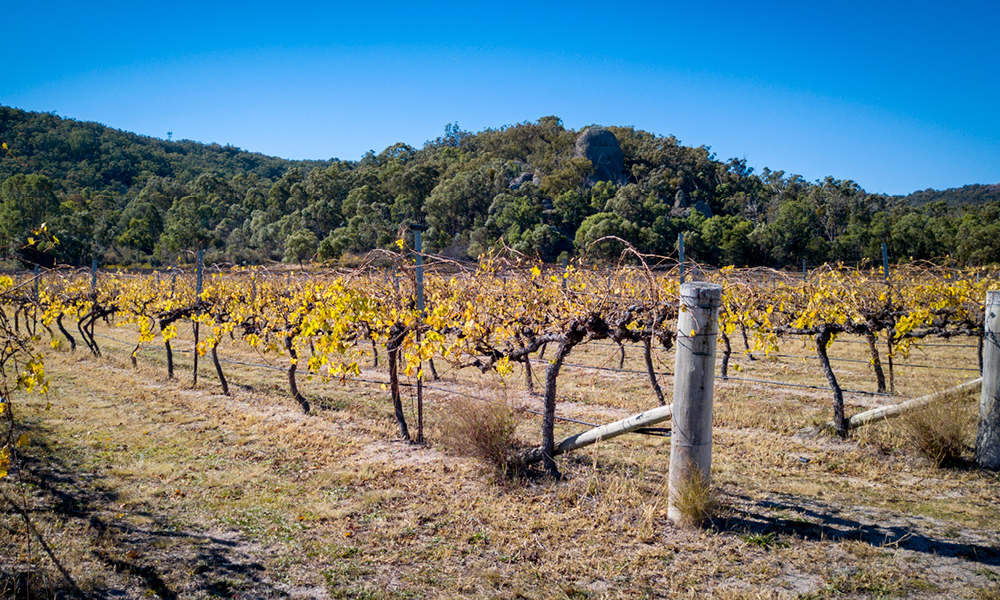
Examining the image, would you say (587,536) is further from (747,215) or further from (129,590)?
(747,215)

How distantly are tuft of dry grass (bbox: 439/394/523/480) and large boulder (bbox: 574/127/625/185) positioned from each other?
6020 cm

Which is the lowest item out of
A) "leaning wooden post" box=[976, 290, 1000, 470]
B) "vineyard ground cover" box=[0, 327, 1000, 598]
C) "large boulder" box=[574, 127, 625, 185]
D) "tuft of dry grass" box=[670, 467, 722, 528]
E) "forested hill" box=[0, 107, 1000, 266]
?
"vineyard ground cover" box=[0, 327, 1000, 598]

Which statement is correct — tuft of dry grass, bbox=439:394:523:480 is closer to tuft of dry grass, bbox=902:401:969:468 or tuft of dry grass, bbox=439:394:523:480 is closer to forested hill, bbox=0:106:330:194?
tuft of dry grass, bbox=902:401:969:468

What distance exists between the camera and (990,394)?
4.67 meters

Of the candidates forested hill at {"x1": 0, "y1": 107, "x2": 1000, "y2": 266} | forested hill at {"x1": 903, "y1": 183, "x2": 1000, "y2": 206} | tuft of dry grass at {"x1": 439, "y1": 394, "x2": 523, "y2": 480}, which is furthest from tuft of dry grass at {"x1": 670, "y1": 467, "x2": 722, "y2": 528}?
forested hill at {"x1": 903, "y1": 183, "x2": 1000, "y2": 206}

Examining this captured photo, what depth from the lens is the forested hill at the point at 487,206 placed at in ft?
126

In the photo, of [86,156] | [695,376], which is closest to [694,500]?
[695,376]

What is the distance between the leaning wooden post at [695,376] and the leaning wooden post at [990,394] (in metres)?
2.93

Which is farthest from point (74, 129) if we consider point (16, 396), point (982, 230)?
point (982, 230)

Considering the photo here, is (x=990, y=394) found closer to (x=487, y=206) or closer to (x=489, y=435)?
(x=489, y=435)

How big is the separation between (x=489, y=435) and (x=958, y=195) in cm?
12201

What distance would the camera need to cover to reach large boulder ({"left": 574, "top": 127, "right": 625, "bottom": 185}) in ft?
208

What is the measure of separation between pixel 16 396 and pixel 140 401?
200cm

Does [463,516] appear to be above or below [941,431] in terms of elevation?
below
